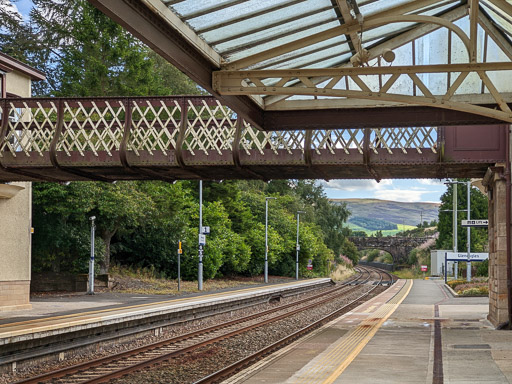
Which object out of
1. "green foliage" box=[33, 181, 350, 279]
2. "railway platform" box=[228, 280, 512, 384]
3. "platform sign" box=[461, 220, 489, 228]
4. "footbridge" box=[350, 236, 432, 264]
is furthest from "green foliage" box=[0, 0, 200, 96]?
"footbridge" box=[350, 236, 432, 264]

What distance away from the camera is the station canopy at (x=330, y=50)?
971 centimetres

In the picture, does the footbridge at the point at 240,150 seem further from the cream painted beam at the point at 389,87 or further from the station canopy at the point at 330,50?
the cream painted beam at the point at 389,87

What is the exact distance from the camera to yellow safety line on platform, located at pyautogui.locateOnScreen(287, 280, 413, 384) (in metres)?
11.1

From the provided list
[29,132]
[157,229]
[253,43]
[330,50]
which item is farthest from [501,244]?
[157,229]

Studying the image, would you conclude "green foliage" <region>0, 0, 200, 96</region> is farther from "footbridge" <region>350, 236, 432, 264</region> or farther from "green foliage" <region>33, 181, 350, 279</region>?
"footbridge" <region>350, 236, 432, 264</region>

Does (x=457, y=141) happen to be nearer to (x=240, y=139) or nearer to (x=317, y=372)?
(x=240, y=139)

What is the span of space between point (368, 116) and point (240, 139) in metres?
4.57

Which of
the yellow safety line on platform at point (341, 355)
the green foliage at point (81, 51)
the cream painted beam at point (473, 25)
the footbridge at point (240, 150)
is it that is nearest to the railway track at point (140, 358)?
the yellow safety line on platform at point (341, 355)

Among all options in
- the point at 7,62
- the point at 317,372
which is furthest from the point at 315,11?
the point at 7,62

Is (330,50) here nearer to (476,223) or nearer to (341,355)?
(341,355)

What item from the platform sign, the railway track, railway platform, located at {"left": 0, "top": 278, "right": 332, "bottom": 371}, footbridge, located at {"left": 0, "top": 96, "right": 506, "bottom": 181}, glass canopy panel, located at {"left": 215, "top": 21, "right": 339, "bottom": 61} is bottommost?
the railway track

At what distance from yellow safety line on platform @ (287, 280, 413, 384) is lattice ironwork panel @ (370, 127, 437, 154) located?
4506mm

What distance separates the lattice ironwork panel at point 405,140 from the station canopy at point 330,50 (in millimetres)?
3266

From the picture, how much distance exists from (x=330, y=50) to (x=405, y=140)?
523 cm
